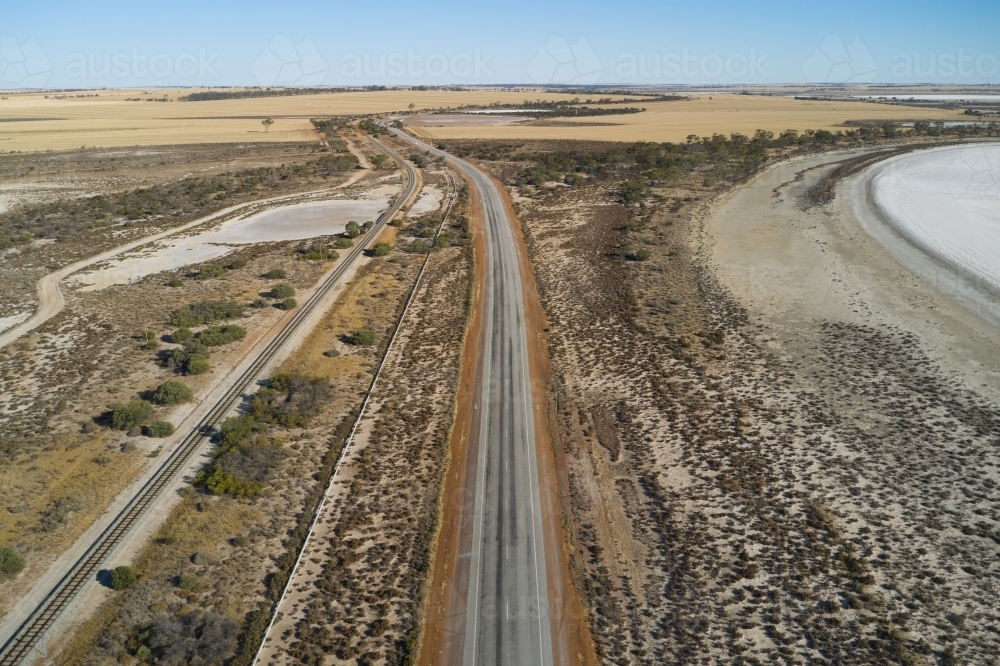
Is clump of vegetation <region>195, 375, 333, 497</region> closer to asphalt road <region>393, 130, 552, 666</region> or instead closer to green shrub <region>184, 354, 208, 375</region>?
green shrub <region>184, 354, 208, 375</region>

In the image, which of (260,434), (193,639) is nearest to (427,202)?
(260,434)

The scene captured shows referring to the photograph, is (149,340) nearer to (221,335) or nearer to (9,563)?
(221,335)

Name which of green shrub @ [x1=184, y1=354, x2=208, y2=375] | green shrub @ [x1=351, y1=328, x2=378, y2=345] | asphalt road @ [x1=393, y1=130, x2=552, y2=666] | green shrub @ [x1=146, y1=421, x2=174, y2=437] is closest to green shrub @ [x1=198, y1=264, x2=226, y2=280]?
green shrub @ [x1=184, y1=354, x2=208, y2=375]

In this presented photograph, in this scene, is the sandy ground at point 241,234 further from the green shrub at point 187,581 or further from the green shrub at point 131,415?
the green shrub at point 187,581

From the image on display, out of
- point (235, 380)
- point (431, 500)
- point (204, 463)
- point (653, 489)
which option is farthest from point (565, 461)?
point (235, 380)

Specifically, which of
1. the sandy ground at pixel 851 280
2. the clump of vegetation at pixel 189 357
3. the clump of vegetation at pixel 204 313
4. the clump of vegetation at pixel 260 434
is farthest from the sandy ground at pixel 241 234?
the sandy ground at pixel 851 280

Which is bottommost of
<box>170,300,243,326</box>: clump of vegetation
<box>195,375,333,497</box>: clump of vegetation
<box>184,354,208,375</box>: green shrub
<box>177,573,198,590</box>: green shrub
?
<box>177,573,198,590</box>: green shrub

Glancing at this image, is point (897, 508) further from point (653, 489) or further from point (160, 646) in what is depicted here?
point (160, 646)
